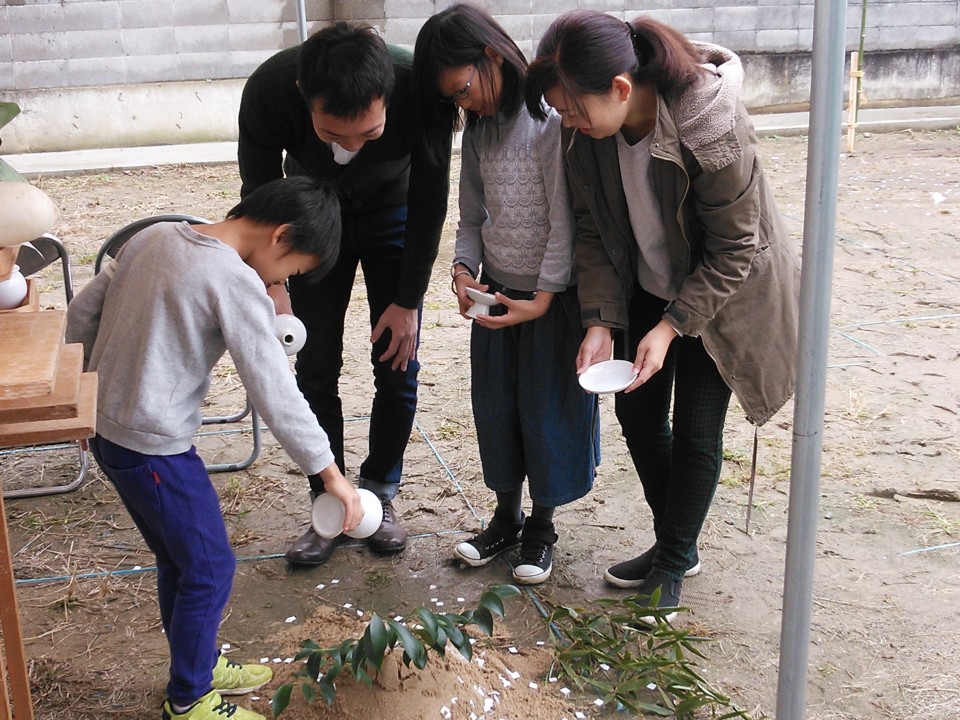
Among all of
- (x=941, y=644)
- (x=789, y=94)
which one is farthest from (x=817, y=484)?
(x=789, y=94)

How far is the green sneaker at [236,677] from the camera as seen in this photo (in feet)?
6.90

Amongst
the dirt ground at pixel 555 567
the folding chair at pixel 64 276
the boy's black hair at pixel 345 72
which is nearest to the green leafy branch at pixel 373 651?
the dirt ground at pixel 555 567

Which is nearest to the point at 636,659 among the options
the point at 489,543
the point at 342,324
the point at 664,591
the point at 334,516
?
the point at 664,591

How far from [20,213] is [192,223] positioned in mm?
1108

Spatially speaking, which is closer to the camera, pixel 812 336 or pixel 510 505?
pixel 812 336

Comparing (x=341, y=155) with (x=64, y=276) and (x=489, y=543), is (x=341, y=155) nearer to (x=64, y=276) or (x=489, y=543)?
(x=489, y=543)

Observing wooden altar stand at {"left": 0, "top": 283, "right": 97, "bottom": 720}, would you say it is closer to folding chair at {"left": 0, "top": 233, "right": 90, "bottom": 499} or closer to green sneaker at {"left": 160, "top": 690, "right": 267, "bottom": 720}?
green sneaker at {"left": 160, "top": 690, "right": 267, "bottom": 720}

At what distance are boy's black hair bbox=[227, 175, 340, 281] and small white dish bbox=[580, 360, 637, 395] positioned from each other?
0.58 meters

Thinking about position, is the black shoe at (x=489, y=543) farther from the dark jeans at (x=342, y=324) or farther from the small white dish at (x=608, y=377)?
the small white dish at (x=608, y=377)

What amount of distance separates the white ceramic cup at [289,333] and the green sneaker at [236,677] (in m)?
0.68

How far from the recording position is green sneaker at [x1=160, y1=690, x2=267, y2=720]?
76.7 inches

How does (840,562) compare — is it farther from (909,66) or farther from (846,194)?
(909,66)

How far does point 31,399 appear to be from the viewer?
1342 millimetres

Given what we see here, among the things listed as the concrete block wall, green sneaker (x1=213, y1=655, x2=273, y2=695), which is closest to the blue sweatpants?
green sneaker (x1=213, y1=655, x2=273, y2=695)
